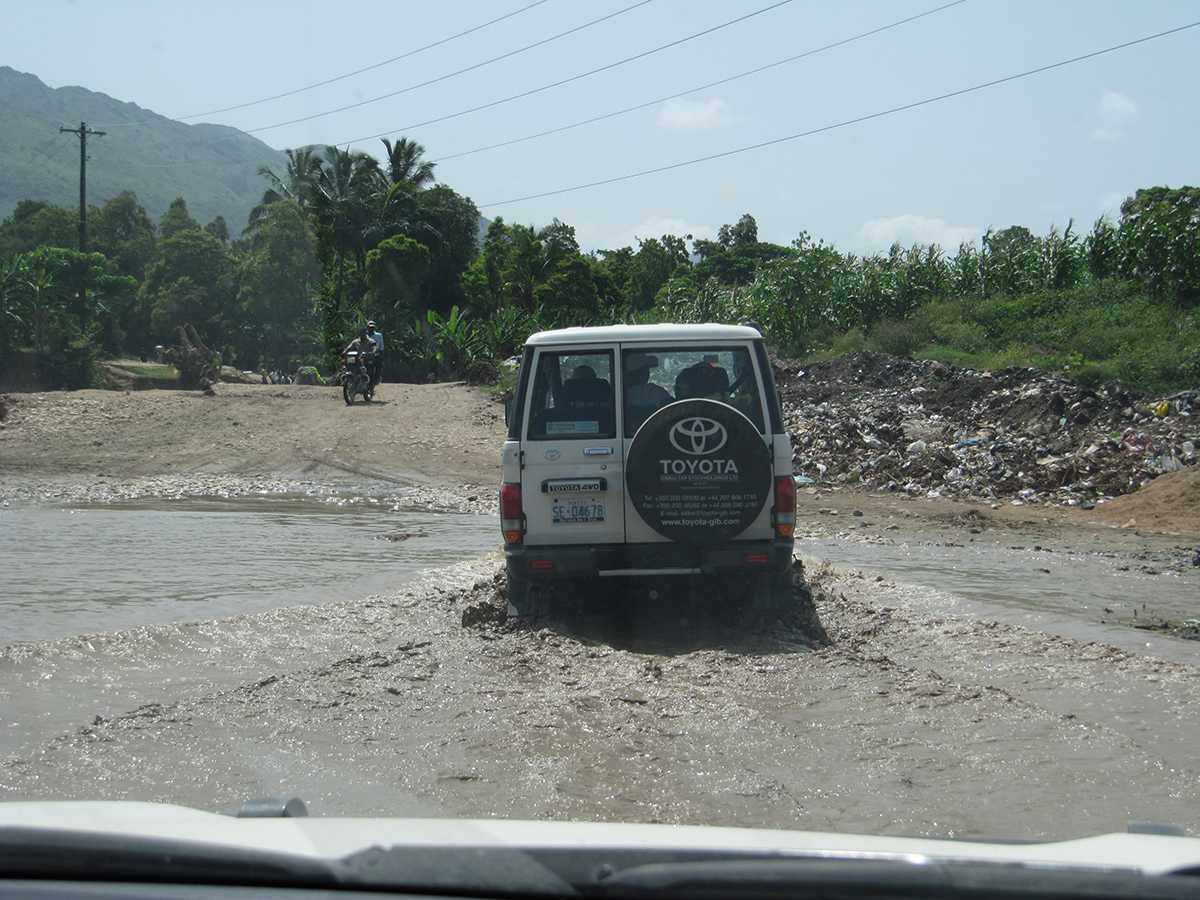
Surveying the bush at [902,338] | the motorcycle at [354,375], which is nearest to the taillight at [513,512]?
the motorcycle at [354,375]

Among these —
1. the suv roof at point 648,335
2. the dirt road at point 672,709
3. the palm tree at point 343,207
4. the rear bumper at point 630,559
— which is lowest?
the dirt road at point 672,709

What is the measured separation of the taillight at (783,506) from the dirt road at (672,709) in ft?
2.36

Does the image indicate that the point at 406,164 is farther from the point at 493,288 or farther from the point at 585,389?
the point at 585,389

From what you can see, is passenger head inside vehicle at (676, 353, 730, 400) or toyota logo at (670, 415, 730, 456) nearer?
toyota logo at (670, 415, 730, 456)

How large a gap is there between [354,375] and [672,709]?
22.0m

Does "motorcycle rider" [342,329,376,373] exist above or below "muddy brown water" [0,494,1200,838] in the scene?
above

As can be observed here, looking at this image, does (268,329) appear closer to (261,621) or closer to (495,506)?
(495,506)

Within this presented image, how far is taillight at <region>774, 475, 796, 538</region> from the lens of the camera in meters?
7.64

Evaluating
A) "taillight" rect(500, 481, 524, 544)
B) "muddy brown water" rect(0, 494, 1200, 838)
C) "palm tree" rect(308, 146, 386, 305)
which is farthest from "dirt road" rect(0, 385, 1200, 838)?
"palm tree" rect(308, 146, 386, 305)

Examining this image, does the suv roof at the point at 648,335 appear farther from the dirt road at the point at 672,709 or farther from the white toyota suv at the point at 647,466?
the dirt road at the point at 672,709

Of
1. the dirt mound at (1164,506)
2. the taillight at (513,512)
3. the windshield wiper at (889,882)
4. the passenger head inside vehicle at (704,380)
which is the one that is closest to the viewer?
the windshield wiper at (889,882)

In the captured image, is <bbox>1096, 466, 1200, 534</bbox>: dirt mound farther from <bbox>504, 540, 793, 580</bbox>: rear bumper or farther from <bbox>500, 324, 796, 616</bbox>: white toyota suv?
<bbox>504, 540, 793, 580</bbox>: rear bumper

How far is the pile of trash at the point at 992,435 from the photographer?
16359mm

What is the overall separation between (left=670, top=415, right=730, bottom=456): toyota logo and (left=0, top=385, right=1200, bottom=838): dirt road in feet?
4.18
